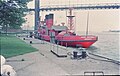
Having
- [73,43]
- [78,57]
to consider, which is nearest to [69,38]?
[73,43]

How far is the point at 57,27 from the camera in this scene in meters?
53.9

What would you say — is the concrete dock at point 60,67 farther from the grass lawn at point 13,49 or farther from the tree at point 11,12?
the tree at point 11,12

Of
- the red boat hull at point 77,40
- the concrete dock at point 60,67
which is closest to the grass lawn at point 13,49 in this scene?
the concrete dock at point 60,67

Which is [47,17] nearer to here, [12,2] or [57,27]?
[57,27]

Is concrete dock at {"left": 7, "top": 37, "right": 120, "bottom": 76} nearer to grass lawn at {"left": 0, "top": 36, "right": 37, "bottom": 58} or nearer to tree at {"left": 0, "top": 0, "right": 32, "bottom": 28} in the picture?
grass lawn at {"left": 0, "top": 36, "right": 37, "bottom": 58}

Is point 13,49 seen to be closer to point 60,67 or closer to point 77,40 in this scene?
point 60,67

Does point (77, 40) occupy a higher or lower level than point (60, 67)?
lower

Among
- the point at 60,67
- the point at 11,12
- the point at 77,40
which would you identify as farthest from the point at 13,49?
the point at 77,40

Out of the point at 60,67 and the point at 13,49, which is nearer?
the point at 60,67

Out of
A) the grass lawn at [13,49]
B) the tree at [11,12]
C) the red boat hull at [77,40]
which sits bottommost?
the red boat hull at [77,40]

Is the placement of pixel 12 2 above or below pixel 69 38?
above

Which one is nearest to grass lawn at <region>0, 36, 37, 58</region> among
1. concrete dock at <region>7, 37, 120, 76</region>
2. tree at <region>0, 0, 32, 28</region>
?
tree at <region>0, 0, 32, 28</region>

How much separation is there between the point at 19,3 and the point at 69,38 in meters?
18.6

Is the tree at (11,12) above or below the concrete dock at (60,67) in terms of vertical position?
above
